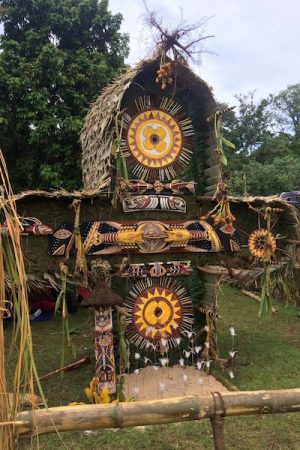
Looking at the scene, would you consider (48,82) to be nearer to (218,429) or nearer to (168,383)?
(168,383)

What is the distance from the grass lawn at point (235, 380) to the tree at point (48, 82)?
3.79m

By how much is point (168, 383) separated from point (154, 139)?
10.7ft

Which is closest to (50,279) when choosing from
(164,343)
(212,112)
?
(164,343)

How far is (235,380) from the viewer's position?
5148 mm

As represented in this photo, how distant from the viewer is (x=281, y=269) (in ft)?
18.3

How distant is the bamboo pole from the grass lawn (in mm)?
1132

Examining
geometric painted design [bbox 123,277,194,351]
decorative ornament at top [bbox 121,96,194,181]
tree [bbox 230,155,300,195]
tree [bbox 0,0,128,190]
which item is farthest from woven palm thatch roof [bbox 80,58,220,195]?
tree [bbox 230,155,300,195]

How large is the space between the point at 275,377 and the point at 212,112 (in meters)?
3.67

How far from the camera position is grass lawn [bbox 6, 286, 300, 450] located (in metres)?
3.68

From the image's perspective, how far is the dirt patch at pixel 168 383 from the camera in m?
4.81

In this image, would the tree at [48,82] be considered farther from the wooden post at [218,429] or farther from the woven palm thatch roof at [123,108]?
the wooden post at [218,429]

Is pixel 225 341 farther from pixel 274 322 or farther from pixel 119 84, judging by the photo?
pixel 119 84

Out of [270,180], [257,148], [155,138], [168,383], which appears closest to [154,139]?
[155,138]

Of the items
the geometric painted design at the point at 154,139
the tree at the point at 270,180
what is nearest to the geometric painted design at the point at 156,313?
the geometric painted design at the point at 154,139
